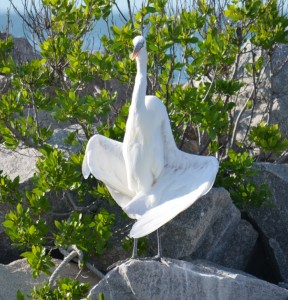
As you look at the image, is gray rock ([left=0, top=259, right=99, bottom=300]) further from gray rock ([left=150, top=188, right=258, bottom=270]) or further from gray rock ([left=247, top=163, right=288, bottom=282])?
gray rock ([left=247, top=163, right=288, bottom=282])

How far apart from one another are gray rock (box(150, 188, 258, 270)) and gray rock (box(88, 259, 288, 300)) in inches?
19.9

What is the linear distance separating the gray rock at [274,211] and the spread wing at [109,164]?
4.89 ft

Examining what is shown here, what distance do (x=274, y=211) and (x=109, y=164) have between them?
174 centimetres

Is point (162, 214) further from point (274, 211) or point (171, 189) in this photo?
point (274, 211)

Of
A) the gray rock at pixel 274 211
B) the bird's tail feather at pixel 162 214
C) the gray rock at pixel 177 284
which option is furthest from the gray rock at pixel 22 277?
the gray rock at pixel 274 211

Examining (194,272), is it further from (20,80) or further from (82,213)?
(20,80)

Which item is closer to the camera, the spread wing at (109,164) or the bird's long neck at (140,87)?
the bird's long neck at (140,87)

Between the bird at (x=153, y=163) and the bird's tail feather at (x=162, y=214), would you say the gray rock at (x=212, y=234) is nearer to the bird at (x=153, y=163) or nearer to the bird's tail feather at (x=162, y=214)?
the bird at (x=153, y=163)

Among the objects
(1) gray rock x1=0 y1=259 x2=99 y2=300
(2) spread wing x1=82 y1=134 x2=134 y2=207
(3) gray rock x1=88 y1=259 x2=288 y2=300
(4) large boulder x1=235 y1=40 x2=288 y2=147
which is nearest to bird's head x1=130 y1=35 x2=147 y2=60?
(2) spread wing x1=82 y1=134 x2=134 y2=207

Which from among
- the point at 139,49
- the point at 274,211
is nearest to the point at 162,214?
the point at 139,49

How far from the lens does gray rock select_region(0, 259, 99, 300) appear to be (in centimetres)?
703

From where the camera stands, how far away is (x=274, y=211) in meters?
7.83

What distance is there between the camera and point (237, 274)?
6516 mm

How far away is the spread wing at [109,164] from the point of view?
22.2 ft
